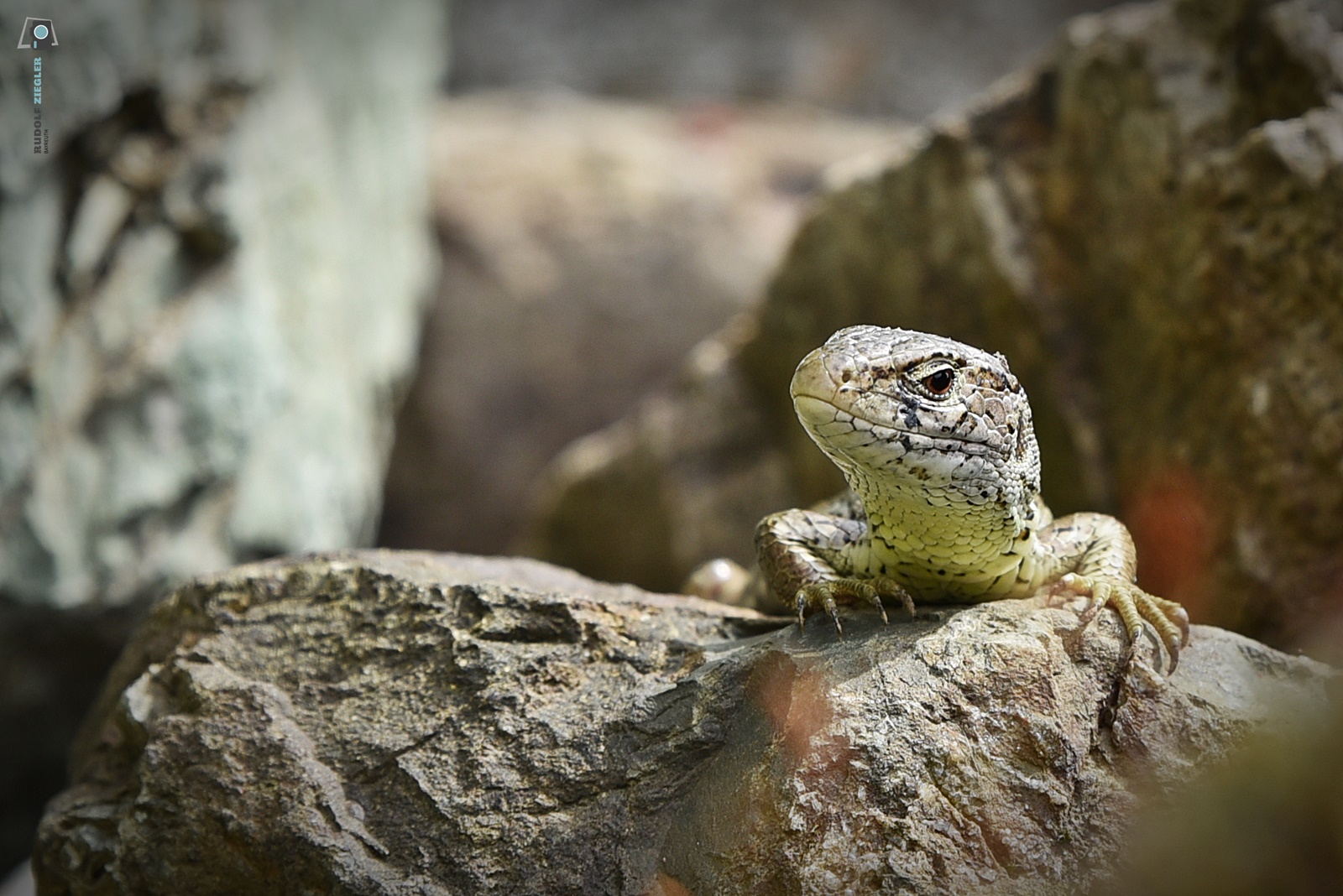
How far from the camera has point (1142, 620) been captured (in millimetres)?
3961

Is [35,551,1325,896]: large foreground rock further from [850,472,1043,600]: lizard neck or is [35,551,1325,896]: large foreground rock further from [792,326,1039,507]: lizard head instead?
[792,326,1039,507]: lizard head

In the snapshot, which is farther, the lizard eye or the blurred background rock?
the blurred background rock

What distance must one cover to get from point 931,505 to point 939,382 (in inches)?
19.0

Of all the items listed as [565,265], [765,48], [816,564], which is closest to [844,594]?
[816,564]

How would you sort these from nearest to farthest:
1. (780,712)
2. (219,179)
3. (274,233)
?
(780,712) < (219,179) < (274,233)

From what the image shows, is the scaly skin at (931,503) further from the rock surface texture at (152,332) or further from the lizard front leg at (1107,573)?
the rock surface texture at (152,332)

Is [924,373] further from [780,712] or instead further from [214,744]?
[214,744]

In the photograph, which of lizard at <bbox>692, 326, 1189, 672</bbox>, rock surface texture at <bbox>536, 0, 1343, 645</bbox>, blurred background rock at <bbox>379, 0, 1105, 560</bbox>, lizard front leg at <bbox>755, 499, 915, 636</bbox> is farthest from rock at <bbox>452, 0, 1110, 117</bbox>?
lizard at <bbox>692, 326, 1189, 672</bbox>

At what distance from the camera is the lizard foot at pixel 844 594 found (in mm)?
4156

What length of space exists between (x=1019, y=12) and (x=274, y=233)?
16369 millimetres

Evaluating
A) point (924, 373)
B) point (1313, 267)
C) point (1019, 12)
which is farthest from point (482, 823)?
point (1019, 12)

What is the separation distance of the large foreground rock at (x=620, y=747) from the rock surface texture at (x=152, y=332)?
3204 mm

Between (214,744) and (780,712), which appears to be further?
(214,744)

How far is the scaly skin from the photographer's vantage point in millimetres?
3793
